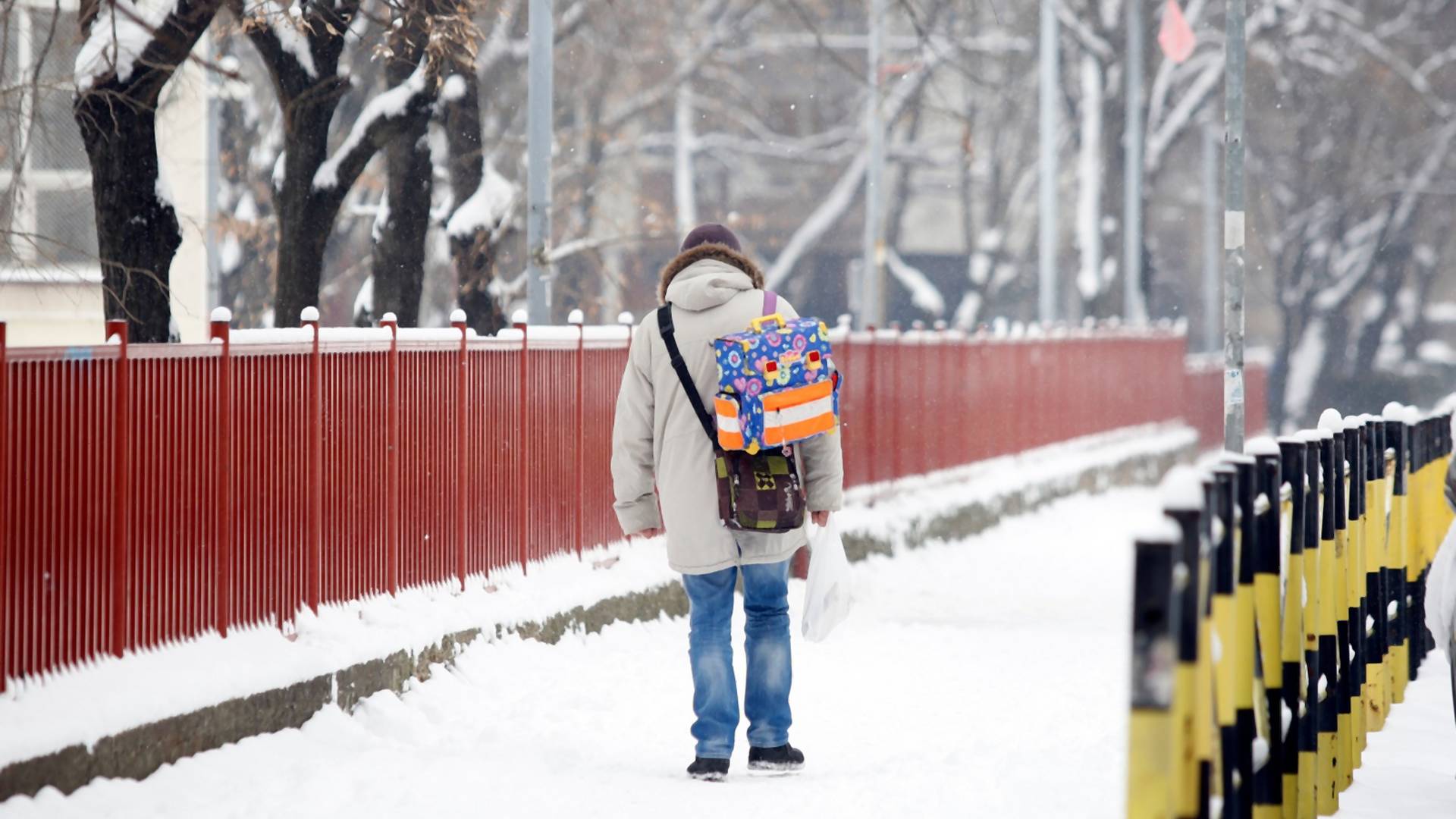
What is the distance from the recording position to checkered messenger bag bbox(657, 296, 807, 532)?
6.80 metres

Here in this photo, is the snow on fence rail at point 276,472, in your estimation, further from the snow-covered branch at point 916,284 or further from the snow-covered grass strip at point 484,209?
the snow-covered branch at point 916,284

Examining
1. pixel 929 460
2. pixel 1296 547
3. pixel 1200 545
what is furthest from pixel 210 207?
pixel 1200 545

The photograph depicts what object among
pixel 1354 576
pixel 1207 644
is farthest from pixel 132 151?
pixel 1207 644

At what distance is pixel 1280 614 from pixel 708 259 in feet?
7.40

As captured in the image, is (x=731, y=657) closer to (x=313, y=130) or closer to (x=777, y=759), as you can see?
(x=777, y=759)

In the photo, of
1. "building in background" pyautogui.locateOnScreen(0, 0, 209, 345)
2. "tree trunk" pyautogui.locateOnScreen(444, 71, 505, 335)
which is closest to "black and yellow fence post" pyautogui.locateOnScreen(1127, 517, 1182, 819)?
"tree trunk" pyautogui.locateOnScreen(444, 71, 505, 335)

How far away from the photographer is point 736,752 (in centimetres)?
778

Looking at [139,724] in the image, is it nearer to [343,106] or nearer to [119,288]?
[119,288]

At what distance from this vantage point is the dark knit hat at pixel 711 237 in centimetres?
718

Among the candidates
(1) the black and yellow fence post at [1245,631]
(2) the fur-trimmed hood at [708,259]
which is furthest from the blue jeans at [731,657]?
(1) the black and yellow fence post at [1245,631]

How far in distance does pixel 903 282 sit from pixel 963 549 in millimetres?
29030

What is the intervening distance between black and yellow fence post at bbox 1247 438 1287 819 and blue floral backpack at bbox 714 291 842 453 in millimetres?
1582

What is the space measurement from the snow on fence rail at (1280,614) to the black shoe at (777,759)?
1.69 m

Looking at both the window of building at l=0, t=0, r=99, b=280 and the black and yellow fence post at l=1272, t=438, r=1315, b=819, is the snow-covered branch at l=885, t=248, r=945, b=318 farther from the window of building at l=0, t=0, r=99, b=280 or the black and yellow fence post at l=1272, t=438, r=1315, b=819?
the black and yellow fence post at l=1272, t=438, r=1315, b=819
